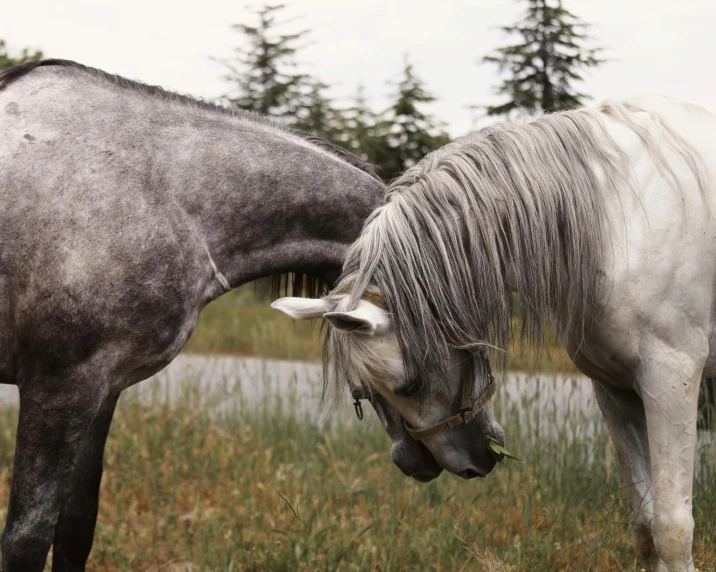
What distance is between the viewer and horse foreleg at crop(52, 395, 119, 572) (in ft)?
10.6

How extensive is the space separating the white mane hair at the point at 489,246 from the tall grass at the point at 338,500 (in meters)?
0.83

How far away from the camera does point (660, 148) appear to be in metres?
2.85

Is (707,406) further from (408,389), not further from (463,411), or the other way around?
(408,389)

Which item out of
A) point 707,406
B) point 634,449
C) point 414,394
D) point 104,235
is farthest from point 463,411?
point 707,406

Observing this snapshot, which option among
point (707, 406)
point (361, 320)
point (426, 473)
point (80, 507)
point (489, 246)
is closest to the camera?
point (361, 320)

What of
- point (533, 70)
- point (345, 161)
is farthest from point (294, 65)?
point (345, 161)

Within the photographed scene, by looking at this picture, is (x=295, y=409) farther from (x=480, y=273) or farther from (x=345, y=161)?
(x=480, y=273)

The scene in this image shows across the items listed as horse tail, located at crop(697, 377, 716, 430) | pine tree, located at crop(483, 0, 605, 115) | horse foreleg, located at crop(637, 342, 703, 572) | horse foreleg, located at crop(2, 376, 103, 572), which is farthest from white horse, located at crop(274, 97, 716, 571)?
pine tree, located at crop(483, 0, 605, 115)

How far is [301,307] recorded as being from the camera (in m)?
2.54

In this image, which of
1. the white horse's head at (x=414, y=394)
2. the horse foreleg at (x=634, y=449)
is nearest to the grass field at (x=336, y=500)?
the horse foreleg at (x=634, y=449)

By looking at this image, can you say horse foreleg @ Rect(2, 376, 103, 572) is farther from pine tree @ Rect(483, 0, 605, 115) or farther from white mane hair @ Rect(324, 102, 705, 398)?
pine tree @ Rect(483, 0, 605, 115)

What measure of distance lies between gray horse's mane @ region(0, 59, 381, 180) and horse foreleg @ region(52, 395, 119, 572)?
1242 millimetres

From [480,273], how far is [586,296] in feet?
1.22

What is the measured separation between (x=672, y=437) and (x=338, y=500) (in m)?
2.15
